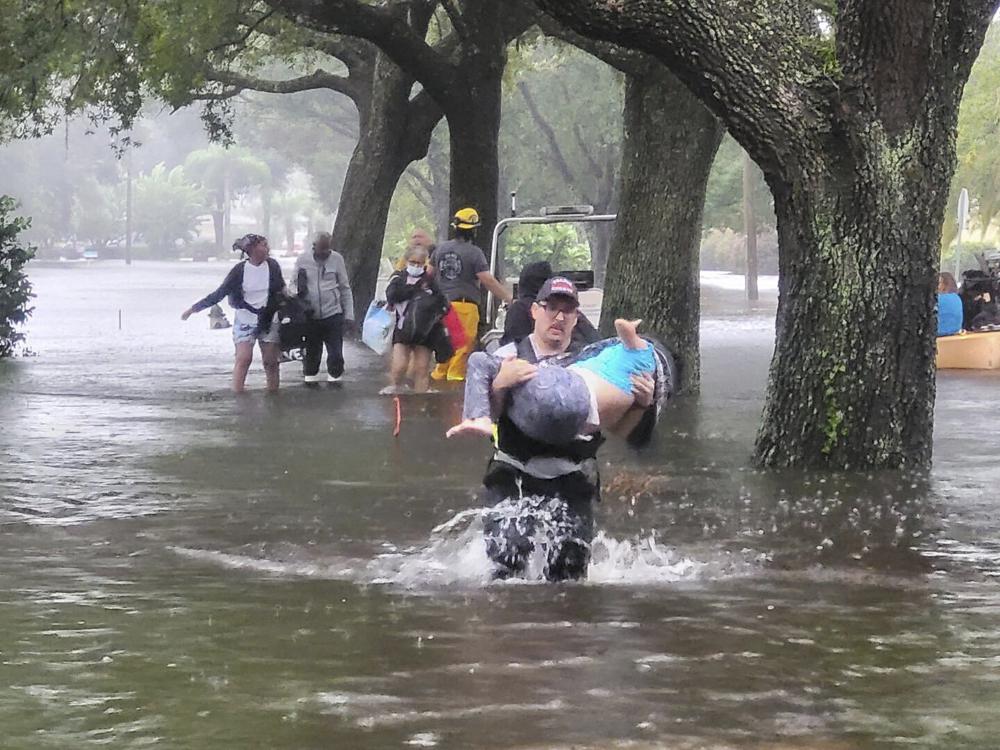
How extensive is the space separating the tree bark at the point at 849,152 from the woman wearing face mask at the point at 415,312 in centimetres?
632

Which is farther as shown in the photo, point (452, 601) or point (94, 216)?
point (94, 216)

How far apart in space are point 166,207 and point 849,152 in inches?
5489

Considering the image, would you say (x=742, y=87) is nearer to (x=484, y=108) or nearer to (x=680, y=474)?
(x=680, y=474)

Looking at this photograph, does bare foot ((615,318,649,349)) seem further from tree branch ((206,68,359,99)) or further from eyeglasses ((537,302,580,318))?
tree branch ((206,68,359,99))

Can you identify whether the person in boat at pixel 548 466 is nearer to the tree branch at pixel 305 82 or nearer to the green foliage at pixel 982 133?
the tree branch at pixel 305 82

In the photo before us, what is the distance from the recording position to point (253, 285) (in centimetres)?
1802

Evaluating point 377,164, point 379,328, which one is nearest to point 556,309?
point 379,328

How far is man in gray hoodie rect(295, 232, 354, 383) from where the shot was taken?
18.7 metres

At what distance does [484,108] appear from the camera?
23.4 m

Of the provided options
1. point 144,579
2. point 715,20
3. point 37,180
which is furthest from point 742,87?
point 37,180

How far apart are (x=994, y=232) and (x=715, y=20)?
56372mm

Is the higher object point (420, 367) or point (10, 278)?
point (10, 278)

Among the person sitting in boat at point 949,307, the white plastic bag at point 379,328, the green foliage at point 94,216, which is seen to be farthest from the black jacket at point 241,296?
the green foliage at point 94,216

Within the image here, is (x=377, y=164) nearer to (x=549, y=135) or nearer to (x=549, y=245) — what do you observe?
(x=549, y=245)
